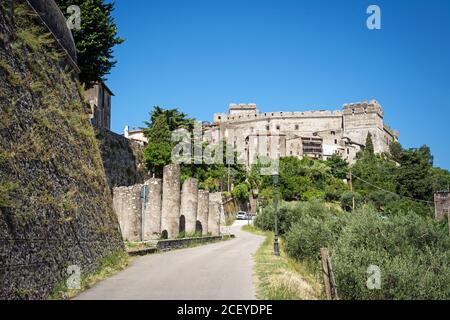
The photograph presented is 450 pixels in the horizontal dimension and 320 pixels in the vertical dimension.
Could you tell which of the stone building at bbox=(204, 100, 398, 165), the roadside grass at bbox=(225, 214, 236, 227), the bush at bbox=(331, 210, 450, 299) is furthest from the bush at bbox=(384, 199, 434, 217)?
the stone building at bbox=(204, 100, 398, 165)

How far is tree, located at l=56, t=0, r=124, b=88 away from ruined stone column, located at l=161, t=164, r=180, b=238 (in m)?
7.52

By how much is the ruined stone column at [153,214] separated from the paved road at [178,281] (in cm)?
978

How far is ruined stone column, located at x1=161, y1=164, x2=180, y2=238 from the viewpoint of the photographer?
28.6m

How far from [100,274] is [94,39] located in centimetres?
1889

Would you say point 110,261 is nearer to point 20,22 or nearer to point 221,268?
point 221,268

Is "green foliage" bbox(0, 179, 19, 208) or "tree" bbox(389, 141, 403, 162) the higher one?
"tree" bbox(389, 141, 403, 162)

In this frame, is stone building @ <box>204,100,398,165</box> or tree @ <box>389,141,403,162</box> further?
tree @ <box>389,141,403,162</box>

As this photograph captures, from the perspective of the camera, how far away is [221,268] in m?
15.2

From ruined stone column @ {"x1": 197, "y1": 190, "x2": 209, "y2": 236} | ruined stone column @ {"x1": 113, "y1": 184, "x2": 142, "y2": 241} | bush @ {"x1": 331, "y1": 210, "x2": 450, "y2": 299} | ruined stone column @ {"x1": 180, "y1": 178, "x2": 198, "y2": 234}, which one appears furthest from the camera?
ruined stone column @ {"x1": 197, "y1": 190, "x2": 209, "y2": 236}

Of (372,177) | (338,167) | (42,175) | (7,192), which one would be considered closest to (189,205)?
(42,175)

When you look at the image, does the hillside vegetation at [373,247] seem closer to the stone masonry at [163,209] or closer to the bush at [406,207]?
the stone masonry at [163,209]

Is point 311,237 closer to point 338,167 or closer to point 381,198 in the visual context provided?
point 381,198

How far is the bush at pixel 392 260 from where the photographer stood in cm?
1631

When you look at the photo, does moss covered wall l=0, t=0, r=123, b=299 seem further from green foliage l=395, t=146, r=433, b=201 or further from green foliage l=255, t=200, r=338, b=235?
green foliage l=395, t=146, r=433, b=201
